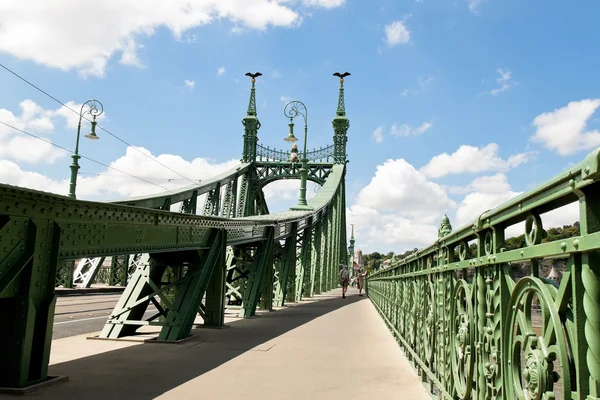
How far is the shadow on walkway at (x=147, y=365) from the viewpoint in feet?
16.4

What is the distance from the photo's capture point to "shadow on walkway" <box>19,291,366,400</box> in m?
5.01

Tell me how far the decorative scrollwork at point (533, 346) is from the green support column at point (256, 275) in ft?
38.4

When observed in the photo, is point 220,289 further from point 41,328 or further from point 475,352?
point 475,352

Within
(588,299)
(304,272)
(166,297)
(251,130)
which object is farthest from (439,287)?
(251,130)

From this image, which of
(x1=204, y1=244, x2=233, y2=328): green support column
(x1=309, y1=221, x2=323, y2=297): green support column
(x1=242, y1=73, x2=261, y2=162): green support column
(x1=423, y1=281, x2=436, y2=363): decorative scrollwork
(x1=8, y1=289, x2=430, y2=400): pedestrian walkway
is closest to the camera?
(x1=423, y1=281, x2=436, y2=363): decorative scrollwork

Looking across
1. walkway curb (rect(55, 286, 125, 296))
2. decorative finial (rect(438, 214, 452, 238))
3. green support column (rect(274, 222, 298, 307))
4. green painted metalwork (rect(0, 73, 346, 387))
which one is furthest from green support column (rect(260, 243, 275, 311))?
walkway curb (rect(55, 286, 125, 296))

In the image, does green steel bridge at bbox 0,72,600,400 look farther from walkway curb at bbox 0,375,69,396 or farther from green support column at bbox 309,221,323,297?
green support column at bbox 309,221,323,297

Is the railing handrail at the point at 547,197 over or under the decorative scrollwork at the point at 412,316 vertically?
over

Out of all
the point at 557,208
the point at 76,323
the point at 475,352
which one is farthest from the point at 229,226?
the point at 557,208

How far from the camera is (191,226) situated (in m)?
8.78

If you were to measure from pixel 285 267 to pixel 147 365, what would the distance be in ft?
39.8

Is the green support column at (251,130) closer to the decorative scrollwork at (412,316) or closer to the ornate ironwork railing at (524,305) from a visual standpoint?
the decorative scrollwork at (412,316)

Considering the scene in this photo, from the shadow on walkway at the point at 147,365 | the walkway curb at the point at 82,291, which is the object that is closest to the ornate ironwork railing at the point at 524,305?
the shadow on walkway at the point at 147,365

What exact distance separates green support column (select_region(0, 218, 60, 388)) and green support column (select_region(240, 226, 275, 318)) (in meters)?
8.75
